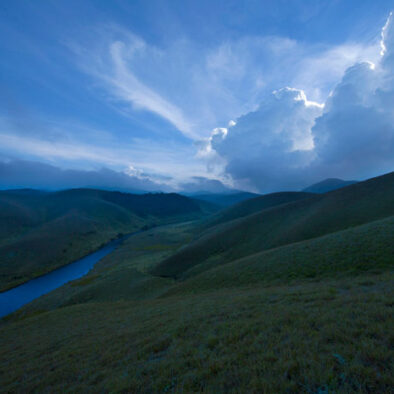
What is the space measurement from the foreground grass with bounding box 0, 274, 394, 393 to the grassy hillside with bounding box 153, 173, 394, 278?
2528 cm

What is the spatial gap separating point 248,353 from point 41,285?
6499 cm

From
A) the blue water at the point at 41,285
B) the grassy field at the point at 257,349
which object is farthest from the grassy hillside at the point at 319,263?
the blue water at the point at 41,285

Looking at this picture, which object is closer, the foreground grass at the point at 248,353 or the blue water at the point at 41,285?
the foreground grass at the point at 248,353

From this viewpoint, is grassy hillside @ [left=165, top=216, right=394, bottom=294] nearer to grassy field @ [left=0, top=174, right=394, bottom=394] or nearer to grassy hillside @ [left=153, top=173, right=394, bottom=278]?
grassy field @ [left=0, top=174, right=394, bottom=394]

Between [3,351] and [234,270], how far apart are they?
73.9ft

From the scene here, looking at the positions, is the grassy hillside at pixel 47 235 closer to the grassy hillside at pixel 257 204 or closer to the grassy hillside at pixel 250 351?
the grassy hillside at pixel 250 351

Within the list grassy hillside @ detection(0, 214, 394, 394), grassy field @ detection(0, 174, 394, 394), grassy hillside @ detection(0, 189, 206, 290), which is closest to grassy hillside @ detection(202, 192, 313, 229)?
grassy hillside @ detection(0, 189, 206, 290)

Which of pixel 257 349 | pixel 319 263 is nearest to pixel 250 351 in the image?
pixel 257 349

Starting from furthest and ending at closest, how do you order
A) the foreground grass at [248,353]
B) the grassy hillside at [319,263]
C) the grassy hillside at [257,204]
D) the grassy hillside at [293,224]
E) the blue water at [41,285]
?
the grassy hillside at [257,204], the blue water at [41,285], the grassy hillside at [293,224], the grassy hillside at [319,263], the foreground grass at [248,353]

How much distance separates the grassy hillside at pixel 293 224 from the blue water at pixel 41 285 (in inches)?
1184

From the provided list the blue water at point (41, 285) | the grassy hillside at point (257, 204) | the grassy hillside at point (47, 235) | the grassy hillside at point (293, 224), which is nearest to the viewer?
the grassy hillside at point (293, 224)

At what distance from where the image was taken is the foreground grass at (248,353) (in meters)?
4.39

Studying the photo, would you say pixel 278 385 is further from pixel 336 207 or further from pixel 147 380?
pixel 336 207

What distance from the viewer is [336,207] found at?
4034cm
